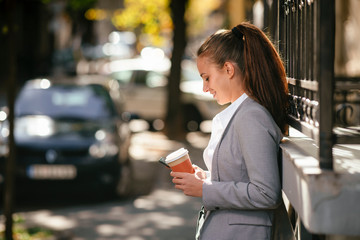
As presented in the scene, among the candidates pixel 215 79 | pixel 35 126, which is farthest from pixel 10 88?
pixel 215 79

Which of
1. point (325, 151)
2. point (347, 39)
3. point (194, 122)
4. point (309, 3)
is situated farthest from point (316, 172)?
point (194, 122)

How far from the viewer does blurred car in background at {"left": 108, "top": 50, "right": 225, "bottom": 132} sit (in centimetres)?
1753

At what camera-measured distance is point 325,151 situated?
209 centimetres

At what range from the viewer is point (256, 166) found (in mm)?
2486

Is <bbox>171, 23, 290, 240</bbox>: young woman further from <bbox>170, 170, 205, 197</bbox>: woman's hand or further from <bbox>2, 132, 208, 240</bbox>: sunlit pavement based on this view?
<bbox>2, 132, 208, 240</bbox>: sunlit pavement

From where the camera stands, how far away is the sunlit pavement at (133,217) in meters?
7.15

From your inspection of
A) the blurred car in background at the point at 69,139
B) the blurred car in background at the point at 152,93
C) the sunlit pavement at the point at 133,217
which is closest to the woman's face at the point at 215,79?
the sunlit pavement at the point at 133,217

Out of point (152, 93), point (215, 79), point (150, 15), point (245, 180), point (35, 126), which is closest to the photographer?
point (245, 180)

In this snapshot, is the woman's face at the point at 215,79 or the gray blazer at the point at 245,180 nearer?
the gray blazer at the point at 245,180

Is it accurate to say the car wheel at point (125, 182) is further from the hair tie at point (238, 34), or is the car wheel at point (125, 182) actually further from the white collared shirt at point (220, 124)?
the hair tie at point (238, 34)

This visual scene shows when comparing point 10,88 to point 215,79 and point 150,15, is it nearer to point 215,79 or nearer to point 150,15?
point 215,79

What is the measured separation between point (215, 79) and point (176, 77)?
13.7 meters

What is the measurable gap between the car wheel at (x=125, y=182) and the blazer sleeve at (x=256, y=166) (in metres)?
6.55

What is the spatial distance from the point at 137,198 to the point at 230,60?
6820mm
